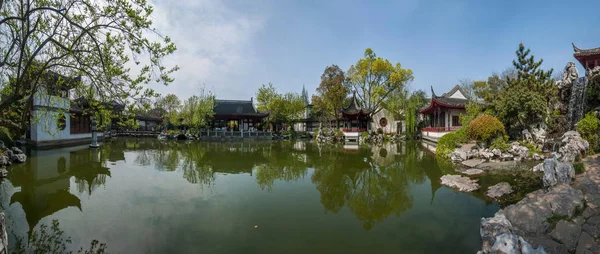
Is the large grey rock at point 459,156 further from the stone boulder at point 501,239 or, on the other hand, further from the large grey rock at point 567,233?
the large grey rock at point 567,233

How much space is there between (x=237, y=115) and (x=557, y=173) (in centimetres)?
2730

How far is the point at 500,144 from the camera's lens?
10586 mm

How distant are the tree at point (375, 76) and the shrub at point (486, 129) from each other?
42.2ft

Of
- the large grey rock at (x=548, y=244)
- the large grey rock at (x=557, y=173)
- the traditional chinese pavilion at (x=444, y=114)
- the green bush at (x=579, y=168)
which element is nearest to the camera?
the large grey rock at (x=548, y=244)

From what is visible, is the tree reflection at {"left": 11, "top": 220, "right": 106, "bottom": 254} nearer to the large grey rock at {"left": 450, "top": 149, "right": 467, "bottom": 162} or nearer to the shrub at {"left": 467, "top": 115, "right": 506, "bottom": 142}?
the large grey rock at {"left": 450, "top": 149, "right": 467, "bottom": 162}

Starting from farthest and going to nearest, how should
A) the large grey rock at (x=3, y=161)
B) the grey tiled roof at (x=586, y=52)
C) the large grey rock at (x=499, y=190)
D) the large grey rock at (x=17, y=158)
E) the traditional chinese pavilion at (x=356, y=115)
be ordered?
the traditional chinese pavilion at (x=356, y=115)
the grey tiled roof at (x=586, y=52)
the large grey rock at (x=17, y=158)
the large grey rock at (x=3, y=161)
the large grey rock at (x=499, y=190)

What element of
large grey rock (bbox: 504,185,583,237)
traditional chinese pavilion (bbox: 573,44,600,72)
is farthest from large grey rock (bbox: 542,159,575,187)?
traditional chinese pavilion (bbox: 573,44,600,72)

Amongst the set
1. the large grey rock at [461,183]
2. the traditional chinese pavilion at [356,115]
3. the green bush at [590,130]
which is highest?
the traditional chinese pavilion at [356,115]

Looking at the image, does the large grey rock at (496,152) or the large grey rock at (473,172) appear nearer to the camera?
the large grey rock at (473,172)

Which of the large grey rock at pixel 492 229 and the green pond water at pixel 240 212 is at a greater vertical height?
the large grey rock at pixel 492 229

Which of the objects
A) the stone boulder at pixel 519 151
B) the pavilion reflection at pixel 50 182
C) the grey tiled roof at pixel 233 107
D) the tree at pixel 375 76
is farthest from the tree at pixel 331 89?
the pavilion reflection at pixel 50 182

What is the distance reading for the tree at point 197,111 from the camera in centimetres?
2659

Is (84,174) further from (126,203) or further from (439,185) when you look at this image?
(439,185)

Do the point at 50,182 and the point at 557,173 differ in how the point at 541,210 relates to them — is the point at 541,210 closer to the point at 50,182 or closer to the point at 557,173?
the point at 557,173
